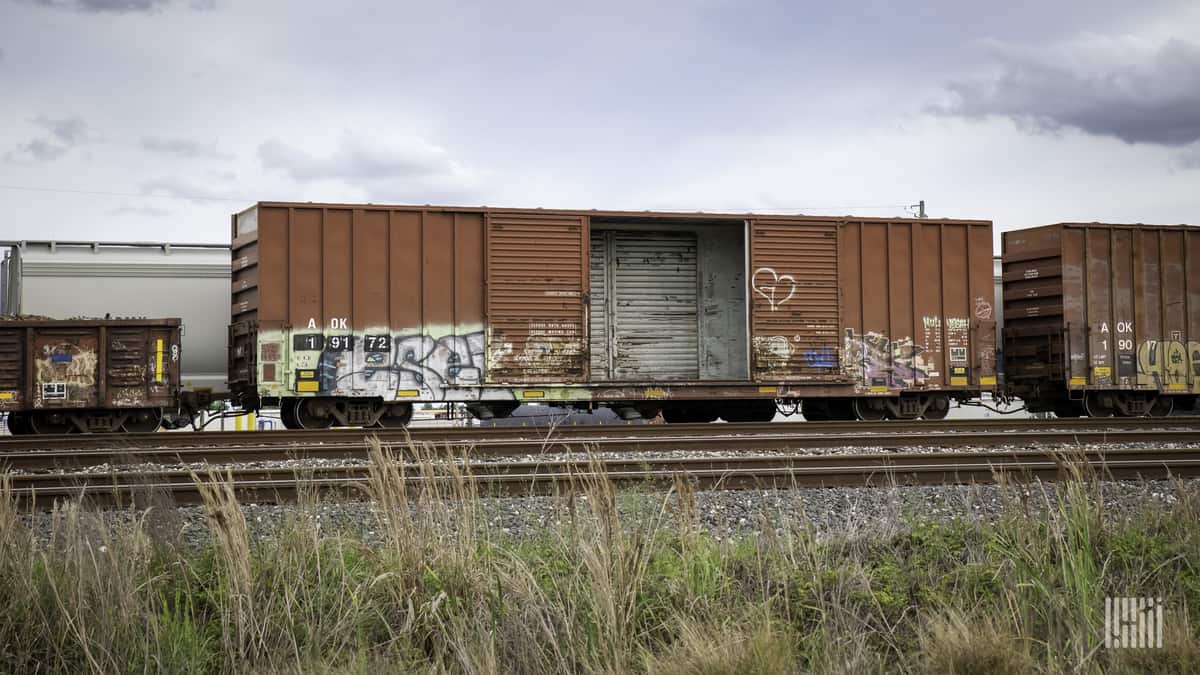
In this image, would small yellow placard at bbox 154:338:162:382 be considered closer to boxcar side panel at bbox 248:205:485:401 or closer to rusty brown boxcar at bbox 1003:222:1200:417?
boxcar side panel at bbox 248:205:485:401

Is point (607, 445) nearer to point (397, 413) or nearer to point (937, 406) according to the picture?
point (397, 413)

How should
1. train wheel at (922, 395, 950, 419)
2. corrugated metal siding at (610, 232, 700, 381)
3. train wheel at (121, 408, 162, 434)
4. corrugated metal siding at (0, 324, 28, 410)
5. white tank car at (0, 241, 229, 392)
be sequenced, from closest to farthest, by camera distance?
corrugated metal siding at (0, 324, 28, 410)
train wheel at (121, 408, 162, 434)
train wheel at (922, 395, 950, 419)
corrugated metal siding at (610, 232, 700, 381)
white tank car at (0, 241, 229, 392)

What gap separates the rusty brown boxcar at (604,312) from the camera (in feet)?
46.0

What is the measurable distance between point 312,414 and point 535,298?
155 inches

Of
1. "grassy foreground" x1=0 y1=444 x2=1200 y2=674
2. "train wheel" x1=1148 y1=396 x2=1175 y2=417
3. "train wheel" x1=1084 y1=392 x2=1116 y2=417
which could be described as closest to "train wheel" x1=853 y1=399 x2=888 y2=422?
"train wheel" x1=1084 y1=392 x2=1116 y2=417

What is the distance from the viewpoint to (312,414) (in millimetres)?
14172

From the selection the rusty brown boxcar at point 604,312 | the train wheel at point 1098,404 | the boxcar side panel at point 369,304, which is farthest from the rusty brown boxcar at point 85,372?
the train wheel at point 1098,404

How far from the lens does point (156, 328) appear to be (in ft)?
46.8

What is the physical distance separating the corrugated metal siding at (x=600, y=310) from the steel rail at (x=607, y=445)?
14.3 feet

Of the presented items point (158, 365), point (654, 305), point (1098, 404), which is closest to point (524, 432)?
point (654, 305)

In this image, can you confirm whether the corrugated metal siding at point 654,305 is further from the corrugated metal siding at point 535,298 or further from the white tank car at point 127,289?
the white tank car at point 127,289

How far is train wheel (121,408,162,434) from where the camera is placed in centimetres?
1436

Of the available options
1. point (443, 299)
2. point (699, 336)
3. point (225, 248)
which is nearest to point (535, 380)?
point (443, 299)

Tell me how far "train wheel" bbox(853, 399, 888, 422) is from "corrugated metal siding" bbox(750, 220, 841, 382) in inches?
37.6
